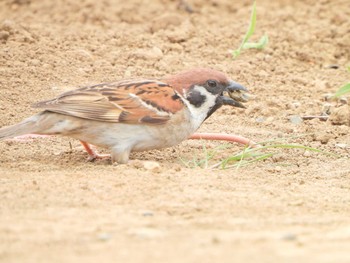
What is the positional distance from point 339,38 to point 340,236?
5622 millimetres

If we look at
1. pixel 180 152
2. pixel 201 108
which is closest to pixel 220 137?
pixel 180 152

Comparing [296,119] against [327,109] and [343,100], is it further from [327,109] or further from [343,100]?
[343,100]

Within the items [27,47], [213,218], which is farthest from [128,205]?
[27,47]

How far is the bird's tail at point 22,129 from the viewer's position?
6195mm

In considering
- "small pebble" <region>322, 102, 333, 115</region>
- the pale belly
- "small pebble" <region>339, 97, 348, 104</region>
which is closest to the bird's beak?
the pale belly

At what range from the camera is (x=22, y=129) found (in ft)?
20.5

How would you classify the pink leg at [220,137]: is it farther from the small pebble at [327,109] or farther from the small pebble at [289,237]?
the small pebble at [289,237]

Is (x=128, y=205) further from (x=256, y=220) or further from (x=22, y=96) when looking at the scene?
(x=22, y=96)

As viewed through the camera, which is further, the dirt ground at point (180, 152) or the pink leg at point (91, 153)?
the pink leg at point (91, 153)

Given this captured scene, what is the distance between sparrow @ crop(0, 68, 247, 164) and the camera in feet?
20.7

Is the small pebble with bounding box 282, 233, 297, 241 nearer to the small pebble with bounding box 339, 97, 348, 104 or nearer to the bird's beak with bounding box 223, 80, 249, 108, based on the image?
the bird's beak with bounding box 223, 80, 249, 108

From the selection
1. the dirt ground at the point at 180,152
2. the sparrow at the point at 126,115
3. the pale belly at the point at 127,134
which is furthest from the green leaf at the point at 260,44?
the pale belly at the point at 127,134

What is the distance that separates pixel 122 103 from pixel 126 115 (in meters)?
0.11

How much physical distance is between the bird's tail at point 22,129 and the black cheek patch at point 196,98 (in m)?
1.14
